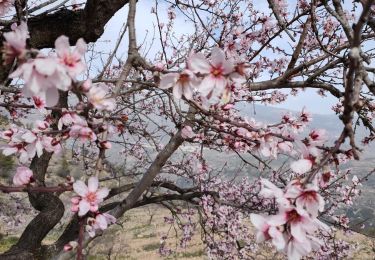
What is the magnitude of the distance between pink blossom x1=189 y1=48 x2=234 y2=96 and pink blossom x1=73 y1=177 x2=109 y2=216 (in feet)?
1.85

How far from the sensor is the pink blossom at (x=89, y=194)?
154 cm

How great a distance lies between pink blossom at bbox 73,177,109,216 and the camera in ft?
5.07

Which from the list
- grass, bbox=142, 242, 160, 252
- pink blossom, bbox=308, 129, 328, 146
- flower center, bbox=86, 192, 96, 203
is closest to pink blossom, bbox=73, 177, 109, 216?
flower center, bbox=86, 192, 96, 203

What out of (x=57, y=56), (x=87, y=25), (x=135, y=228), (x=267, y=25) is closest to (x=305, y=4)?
(x=267, y=25)

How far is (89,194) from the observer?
159cm

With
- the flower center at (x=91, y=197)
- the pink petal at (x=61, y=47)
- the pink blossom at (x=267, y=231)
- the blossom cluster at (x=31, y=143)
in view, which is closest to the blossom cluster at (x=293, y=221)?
the pink blossom at (x=267, y=231)

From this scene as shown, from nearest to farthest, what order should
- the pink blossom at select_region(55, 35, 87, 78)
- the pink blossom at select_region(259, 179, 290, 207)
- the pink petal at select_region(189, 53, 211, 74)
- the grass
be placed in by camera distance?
the pink blossom at select_region(55, 35, 87, 78) < the pink blossom at select_region(259, 179, 290, 207) < the pink petal at select_region(189, 53, 211, 74) < the grass

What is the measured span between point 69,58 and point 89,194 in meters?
0.61

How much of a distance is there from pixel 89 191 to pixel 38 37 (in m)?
2.50

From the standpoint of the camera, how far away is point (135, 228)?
1458 inches

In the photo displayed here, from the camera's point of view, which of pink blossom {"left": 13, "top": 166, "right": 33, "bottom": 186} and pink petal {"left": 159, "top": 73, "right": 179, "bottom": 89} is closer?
pink petal {"left": 159, "top": 73, "right": 179, "bottom": 89}

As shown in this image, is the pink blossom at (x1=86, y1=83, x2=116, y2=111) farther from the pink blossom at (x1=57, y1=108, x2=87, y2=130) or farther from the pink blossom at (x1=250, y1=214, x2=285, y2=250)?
the pink blossom at (x1=250, y1=214, x2=285, y2=250)

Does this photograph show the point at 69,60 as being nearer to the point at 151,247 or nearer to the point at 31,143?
the point at 31,143

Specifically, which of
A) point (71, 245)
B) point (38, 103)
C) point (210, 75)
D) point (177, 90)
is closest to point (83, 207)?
point (71, 245)
